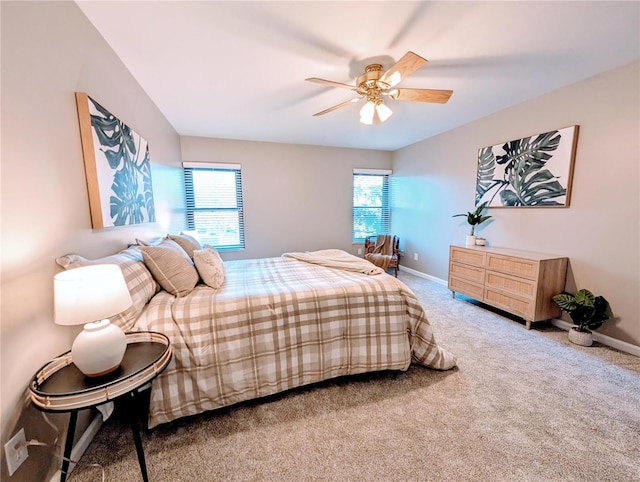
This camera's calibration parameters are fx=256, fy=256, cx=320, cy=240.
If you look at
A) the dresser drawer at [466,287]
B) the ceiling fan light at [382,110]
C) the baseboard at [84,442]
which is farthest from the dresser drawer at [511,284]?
the baseboard at [84,442]

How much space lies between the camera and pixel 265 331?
5.37ft

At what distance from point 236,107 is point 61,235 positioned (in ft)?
7.28

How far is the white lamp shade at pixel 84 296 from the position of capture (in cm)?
95

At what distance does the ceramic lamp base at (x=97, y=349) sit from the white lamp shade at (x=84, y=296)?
0.36ft

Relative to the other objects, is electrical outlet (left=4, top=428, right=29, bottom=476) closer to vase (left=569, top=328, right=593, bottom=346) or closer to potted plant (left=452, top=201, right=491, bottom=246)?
vase (left=569, top=328, right=593, bottom=346)

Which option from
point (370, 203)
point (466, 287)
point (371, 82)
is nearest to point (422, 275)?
point (466, 287)

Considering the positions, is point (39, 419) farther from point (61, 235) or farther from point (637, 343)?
point (637, 343)

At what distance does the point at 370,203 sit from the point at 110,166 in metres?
4.31

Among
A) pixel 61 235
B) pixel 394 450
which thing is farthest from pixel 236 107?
pixel 394 450

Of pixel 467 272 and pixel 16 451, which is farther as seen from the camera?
pixel 467 272

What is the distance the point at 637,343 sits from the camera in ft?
7.12

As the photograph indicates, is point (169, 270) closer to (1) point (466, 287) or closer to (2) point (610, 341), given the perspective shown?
(1) point (466, 287)

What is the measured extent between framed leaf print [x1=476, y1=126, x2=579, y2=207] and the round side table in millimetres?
3624

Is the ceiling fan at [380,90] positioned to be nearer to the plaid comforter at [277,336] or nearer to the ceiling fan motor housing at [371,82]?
the ceiling fan motor housing at [371,82]
